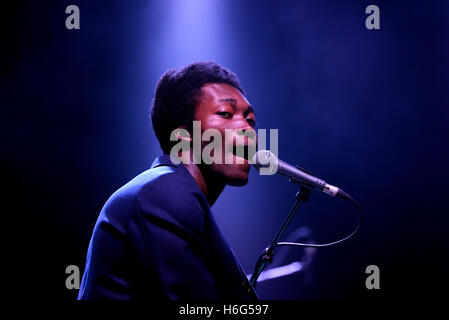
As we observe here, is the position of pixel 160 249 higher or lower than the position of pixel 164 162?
lower

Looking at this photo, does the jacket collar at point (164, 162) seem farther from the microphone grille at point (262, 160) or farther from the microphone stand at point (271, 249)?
the microphone stand at point (271, 249)

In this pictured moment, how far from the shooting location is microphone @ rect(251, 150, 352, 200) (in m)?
1.54

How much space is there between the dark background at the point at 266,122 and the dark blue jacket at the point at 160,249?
2.11 meters

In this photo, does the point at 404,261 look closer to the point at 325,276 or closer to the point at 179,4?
the point at 325,276

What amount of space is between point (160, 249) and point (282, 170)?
0.81m

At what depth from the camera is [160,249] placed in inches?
39.4

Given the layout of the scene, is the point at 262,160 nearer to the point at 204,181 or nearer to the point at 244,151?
the point at 244,151

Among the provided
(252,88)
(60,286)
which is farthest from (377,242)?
(60,286)

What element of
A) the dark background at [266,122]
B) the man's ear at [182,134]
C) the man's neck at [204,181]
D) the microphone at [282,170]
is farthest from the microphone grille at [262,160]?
the dark background at [266,122]

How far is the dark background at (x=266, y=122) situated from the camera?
2.91m

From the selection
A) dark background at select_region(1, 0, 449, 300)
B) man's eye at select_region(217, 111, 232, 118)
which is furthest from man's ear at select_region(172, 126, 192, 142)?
dark background at select_region(1, 0, 449, 300)

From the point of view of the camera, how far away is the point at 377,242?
314cm

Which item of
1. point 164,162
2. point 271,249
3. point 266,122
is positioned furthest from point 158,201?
point 266,122
